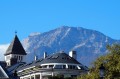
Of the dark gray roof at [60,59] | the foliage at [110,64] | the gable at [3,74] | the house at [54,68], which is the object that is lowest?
the foliage at [110,64]

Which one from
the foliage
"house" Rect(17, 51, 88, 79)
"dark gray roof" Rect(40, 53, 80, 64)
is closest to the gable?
"house" Rect(17, 51, 88, 79)

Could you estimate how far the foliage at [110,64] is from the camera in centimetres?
6712

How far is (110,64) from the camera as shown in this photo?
68938 mm

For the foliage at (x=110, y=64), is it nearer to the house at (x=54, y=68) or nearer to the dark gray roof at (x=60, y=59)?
the house at (x=54, y=68)

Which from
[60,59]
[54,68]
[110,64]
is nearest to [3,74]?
[54,68]

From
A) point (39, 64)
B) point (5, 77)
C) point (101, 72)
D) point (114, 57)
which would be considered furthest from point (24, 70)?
point (101, 72)

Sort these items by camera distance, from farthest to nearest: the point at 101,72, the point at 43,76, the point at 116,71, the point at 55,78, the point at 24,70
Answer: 1. the point at 24,70
2. the point at 43,76
3. the point at 55,78
4. the point at 116,71
5. the point at 101,72

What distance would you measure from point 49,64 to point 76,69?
679 centimetres

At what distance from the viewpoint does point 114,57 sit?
69.9 metres

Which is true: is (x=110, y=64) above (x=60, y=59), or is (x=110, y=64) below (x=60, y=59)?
below

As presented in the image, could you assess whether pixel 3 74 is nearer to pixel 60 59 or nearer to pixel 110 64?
pixel 60 59

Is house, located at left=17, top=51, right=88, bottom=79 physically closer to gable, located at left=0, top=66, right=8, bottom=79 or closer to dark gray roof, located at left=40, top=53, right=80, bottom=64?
dark gray roof, located at left=40, top=53, right=80, bottom=64

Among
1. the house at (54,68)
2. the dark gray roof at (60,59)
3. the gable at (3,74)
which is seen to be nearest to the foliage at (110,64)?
the gable at (3,74)

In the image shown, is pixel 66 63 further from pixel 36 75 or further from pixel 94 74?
pixel 94 74
